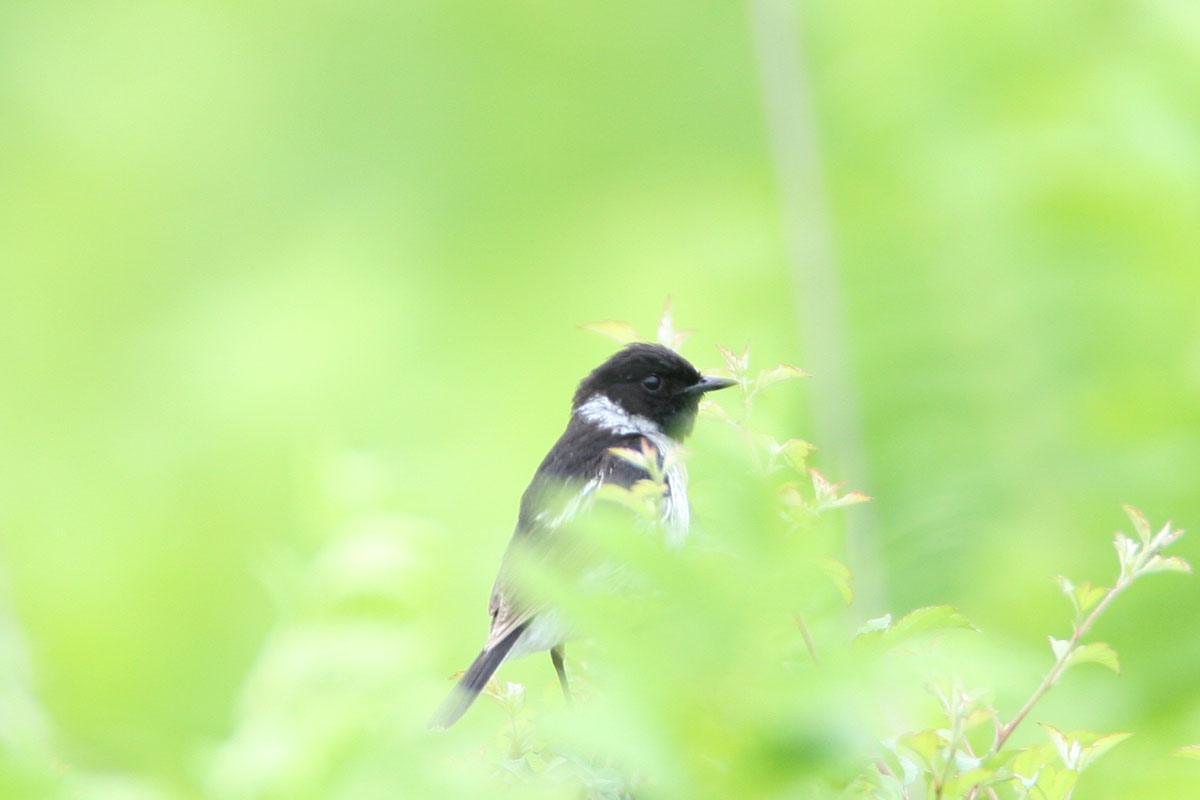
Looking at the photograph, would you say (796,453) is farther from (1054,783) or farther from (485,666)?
(485,666)

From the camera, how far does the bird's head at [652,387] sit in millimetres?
2357

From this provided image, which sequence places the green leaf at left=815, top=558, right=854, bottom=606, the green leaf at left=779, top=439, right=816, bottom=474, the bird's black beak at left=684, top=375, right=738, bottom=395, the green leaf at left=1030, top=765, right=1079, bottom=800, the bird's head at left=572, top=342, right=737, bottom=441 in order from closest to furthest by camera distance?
the green leaf at left=815, top=558, right=854, bottom=606, the green leaf at left=1030, top=765, right=1079, bottom=800, the green leaf at left=779, top=439, right=816, bottom=474, the bird's black beak at left=684, top=375, right=738, bottom=395, the bird's head at left=572, top=342, right=737, bottom=441

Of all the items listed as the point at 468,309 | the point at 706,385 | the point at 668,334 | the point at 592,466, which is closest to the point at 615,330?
the point at 668,334

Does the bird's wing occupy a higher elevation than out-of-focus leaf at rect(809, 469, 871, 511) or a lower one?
higher

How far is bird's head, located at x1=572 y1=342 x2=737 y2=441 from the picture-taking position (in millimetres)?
2357

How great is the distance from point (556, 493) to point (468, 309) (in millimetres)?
2929

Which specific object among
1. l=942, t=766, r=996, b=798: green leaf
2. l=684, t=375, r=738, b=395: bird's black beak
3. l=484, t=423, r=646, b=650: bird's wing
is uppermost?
l=684, t=375, r=738, b=395: bird's black beak

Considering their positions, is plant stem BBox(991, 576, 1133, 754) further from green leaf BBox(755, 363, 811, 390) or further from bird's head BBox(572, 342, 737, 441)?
bird's head BBox(572, 342, 737, 441)

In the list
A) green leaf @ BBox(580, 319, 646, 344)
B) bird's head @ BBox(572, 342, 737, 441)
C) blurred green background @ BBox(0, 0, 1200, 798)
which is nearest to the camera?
green leaf @ BBox(580, 319, 646, 344)

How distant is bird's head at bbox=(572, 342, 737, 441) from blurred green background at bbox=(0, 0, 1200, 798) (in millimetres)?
125

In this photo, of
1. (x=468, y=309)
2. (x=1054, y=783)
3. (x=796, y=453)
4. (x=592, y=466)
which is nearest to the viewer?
(x=1054, y=783)

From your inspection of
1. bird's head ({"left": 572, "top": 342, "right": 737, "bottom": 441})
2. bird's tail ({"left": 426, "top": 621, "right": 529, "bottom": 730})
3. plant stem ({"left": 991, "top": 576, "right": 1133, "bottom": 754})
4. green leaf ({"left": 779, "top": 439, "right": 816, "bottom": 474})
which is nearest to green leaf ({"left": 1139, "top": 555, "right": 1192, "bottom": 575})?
plant stem ({"left": 991, "top": 576, "right": 1133, "bottom": 754})

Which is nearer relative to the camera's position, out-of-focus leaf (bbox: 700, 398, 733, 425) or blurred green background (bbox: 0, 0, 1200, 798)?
out-of-focus leaf (bbox: 700, 398, 733, 425)

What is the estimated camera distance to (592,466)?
194 centimetres
